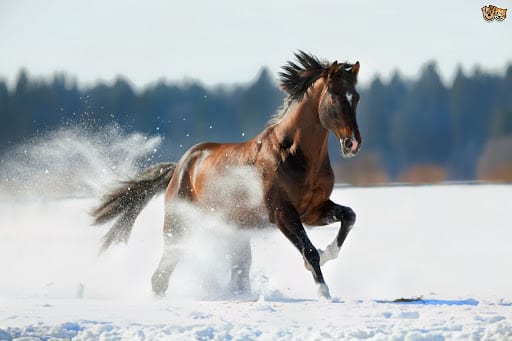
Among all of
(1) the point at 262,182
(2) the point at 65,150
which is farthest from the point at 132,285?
(1) the point at 262,182

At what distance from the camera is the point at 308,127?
7582 millimetres

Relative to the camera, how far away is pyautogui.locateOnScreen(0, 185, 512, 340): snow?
6.10 metres

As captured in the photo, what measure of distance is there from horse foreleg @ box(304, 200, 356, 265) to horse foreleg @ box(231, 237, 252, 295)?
3.68 feet

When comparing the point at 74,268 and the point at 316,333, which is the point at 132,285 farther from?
the point at 316,333

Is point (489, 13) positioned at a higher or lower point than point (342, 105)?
higher

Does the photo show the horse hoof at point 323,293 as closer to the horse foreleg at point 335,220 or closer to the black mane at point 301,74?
the horse foreleg at point 335,220

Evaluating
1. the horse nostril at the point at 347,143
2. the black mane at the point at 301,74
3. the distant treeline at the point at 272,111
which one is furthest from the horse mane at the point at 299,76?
the distant treeline at the point at 272,111

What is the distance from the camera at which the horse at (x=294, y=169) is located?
7.32 m

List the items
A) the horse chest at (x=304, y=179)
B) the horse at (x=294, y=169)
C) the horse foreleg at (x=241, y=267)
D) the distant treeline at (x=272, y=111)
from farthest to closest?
the distant treeline at (x=272, y=111)
the horse foreleg at (x=241, y=267)
the horse chest at (x=304, y=179)
the horse at (x=294, y=169)

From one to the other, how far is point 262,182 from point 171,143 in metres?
14.9

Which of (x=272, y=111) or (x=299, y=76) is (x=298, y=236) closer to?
(x=299, y=76)

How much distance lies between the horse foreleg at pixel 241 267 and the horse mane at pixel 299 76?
1356mm

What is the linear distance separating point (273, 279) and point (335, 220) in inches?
98.1

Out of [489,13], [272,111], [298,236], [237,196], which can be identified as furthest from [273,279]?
[272,111]
